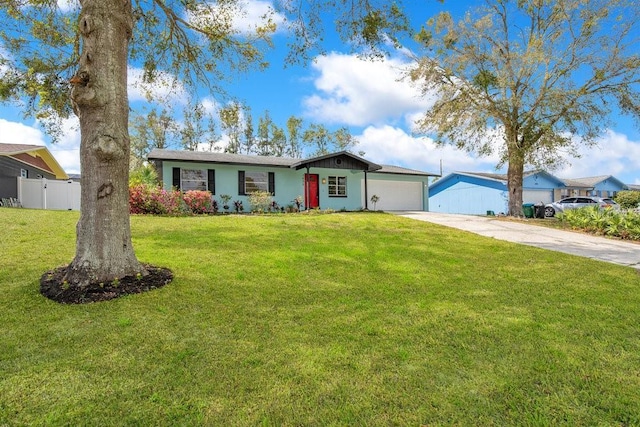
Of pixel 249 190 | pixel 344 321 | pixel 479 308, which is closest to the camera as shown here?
pixel 344 321

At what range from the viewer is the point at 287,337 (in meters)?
2.99

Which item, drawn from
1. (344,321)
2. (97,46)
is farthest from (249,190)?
(344,321)

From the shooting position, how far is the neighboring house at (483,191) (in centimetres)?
2549

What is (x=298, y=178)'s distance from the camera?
17.5m

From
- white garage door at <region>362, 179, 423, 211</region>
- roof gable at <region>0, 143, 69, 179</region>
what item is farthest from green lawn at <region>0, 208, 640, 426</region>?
roof gable at <region>0, 143, 69, 179</region>

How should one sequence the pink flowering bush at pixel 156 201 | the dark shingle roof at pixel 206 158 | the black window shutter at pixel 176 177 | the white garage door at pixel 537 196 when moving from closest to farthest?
the pink flowering bush at pixel 156 201 → the dark shingle roof at pixel 206 158 → the black window shutter at pixel 176 177 → the white garage door at pixel 537 196

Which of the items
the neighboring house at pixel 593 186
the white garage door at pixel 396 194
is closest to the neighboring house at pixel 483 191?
the neighboring house at pixel 593 186

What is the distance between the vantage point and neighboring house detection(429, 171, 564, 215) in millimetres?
25486

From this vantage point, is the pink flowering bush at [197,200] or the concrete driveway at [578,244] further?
the pink flowering bush at [197,200]

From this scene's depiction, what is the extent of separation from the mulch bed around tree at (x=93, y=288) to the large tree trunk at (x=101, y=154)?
111 millimetres

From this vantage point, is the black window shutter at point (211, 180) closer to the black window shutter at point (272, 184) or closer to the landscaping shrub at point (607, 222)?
the black window shutter at point (272, 184)

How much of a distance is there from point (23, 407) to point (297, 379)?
5.58ft

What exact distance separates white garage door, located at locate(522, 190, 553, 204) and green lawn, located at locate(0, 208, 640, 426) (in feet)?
Answer: 82.0

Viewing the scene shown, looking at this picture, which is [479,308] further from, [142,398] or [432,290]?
[142,398]
